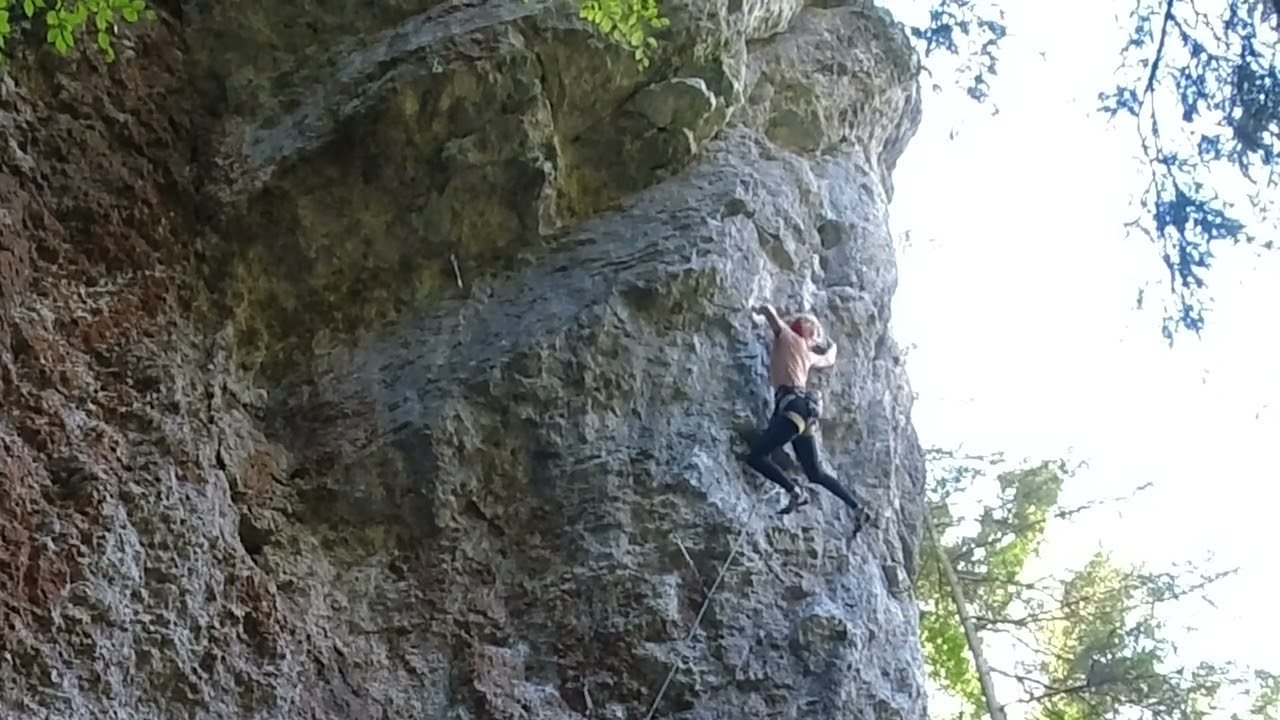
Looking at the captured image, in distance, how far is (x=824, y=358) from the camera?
8.55m

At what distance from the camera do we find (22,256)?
241 inches

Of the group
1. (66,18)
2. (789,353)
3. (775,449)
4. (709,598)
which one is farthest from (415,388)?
(66,18)

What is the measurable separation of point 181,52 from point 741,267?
3.82 metres

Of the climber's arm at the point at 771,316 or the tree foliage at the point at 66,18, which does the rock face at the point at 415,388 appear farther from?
the tree foliage at the point at 66,18

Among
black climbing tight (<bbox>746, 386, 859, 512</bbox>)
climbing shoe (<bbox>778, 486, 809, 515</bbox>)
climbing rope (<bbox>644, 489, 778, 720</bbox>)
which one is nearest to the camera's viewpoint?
climbing rope (<bbox>644, 489, 778, 720</bbox>)

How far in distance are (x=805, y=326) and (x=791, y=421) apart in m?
0.95

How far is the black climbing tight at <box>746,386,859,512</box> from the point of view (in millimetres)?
7727

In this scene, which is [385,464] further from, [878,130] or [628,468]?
[878,130]

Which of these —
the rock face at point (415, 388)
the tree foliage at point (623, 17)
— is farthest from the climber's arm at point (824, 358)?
the tree foliage at point (623, 17)

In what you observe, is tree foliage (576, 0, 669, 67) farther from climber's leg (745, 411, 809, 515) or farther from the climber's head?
climber's leg (745, 411, 809, 515)

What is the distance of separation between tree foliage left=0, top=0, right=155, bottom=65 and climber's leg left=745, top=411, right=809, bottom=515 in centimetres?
421

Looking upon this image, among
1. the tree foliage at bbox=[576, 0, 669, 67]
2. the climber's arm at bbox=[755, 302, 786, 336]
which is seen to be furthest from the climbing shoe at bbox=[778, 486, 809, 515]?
the tree foliage at bbox=[576, 0, 669, 67]

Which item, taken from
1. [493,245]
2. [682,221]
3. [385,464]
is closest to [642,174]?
[682,221]

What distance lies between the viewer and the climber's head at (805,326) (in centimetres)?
840
